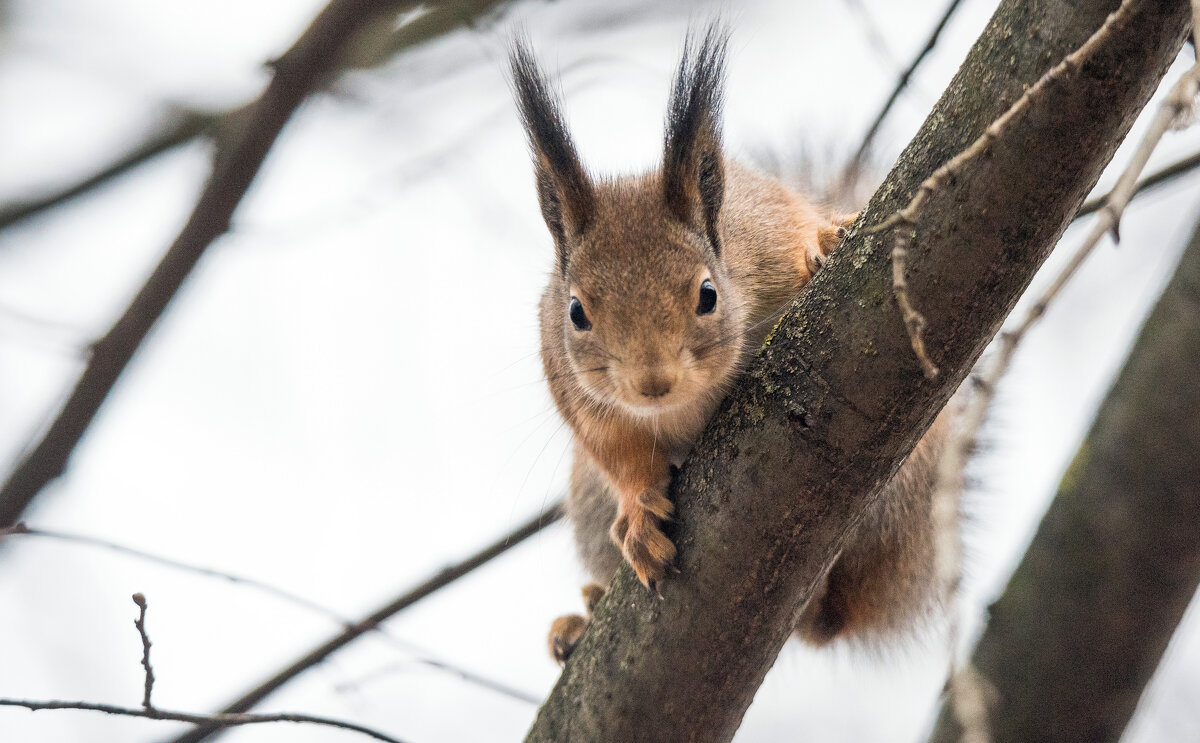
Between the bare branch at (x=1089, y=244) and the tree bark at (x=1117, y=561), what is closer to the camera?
the bare branch at (x=1089, y=244)

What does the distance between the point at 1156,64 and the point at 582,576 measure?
3.08 m

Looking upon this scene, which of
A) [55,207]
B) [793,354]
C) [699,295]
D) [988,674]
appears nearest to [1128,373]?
[988,674]

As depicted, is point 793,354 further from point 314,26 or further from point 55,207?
point 55,207

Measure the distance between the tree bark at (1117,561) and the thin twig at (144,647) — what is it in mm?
2993

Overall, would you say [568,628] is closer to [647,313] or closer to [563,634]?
[563,634]

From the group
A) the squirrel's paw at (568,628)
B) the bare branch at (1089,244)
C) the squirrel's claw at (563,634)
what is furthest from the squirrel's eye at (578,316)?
the bare branch at (1089,244)

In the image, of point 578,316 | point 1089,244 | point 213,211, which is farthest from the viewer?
point 578,316

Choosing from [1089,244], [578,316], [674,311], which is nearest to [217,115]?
[578,316]

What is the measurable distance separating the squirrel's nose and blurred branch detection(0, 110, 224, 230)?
164cm

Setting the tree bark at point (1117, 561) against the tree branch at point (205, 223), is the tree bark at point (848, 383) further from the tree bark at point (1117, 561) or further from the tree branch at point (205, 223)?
the tree bark at point (1117, 561)

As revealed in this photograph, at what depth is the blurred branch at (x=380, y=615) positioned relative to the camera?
10.8 feet

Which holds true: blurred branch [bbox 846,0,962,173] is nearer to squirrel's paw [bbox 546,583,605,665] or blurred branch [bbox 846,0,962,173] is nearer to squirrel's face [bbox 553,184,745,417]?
squirrel's face [bbox 553,184,745,417]

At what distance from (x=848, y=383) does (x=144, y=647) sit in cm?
172

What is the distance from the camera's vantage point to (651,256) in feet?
9.41
